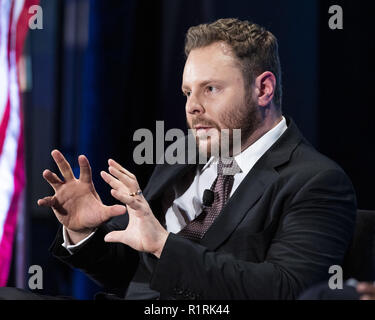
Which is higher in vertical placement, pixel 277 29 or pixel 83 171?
pixel 277 29

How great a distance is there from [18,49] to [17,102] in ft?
0.84

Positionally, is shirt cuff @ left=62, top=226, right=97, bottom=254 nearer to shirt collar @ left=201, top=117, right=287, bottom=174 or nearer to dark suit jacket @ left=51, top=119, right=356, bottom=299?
dark suit jacket @ left=51, top=119, right=356, bottom=299

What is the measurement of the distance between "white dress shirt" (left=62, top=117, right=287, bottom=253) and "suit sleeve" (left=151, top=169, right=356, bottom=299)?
303 millimetres

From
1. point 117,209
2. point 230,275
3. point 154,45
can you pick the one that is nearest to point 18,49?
point 154,45

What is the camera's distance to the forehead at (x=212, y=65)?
194cm

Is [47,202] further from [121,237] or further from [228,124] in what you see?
[228,124]

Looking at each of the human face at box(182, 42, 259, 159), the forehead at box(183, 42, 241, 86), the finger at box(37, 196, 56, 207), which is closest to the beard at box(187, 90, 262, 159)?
the human face at box(182, 42, 259, 159)

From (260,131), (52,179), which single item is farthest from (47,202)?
(260,131)

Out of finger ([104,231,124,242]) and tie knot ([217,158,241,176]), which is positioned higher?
tie knot ([217,158,241,176])

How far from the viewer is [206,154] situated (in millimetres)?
2004

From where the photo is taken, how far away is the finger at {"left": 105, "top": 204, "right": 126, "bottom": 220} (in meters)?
1.73

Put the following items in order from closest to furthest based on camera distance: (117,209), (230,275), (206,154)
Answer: (230,275) → (117,209) → (206,154)
